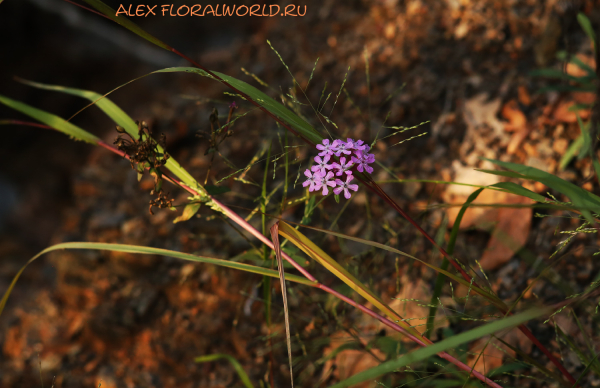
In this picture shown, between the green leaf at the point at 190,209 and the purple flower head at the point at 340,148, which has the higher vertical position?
the purple flower head at the point at 340,148

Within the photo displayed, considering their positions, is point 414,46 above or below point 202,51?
below

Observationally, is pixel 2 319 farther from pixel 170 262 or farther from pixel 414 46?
pixel 414 46

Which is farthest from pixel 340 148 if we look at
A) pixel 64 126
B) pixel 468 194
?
pixel 468 194

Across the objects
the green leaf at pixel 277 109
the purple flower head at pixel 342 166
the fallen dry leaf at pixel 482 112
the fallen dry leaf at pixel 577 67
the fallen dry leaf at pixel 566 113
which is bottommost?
the purple flower head at pixel 342 166

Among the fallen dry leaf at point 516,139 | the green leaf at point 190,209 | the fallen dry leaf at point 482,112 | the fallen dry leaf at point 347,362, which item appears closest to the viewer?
the green leaf at point 190,209

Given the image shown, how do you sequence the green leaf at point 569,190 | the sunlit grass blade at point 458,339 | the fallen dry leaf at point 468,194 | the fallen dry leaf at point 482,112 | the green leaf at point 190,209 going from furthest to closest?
1. the fallen dry leaf at point 482,112
2. the fallen dry leaf at point 468,194
3. the green leaf at point 190,209
4. the green leaf at point 569,190
5. the sunlit grass blade at point 458,339

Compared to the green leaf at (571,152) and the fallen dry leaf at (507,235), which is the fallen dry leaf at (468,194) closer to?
the fallen dry leaf at (507,235)

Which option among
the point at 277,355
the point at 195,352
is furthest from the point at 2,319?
the point at 277,355

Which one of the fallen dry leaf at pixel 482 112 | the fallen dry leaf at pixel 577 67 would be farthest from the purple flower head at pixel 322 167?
the fallen dry leaf at pixel 577 67
